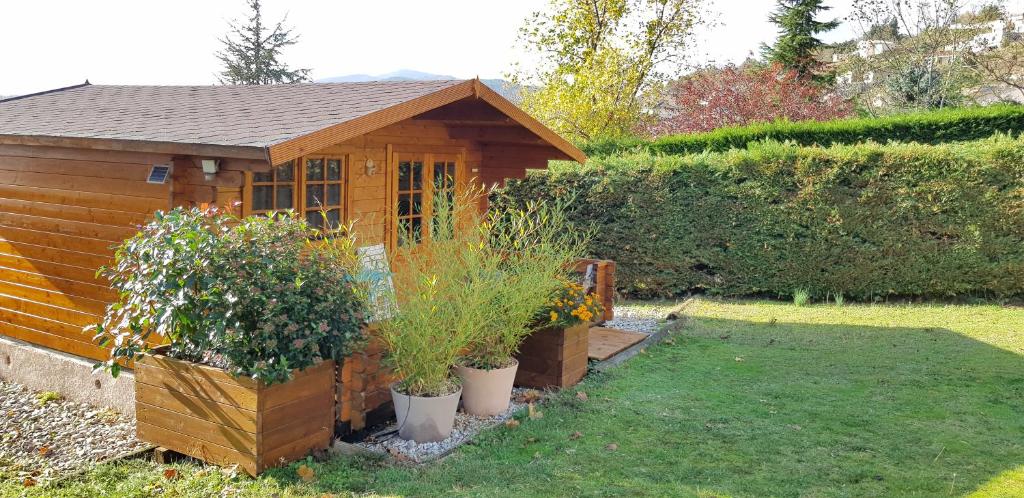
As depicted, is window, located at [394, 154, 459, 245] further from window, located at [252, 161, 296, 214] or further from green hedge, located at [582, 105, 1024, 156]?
green hedge, located at [582, 105, 1024, 156]

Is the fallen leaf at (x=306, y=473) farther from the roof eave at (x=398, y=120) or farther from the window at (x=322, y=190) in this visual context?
the window at (x=322, y=190)

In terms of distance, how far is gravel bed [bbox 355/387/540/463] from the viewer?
4898 mm

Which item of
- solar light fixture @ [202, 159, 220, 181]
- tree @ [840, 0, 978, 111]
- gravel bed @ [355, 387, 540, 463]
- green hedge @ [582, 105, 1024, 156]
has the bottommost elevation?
gravel bed @ [355, 387, 540, 463]

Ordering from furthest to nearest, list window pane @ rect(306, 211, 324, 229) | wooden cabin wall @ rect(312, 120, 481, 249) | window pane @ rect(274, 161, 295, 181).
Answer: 1. wooden cabin wall @ rect(312, 120, 481, 249)
2. window pane @ rect(306, 211, 324, 229)
3. window pane @ rect(274, 161, 295, 181)

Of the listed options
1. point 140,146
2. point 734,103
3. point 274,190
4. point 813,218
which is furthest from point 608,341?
point 734,103

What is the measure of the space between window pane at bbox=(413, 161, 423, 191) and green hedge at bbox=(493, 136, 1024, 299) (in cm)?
299

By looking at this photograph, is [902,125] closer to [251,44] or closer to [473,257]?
[473,257]

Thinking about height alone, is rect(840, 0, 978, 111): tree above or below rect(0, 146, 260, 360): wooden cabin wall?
above

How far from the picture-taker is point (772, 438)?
5234mm

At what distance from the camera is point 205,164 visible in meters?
5.54

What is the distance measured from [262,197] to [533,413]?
9.36 ft

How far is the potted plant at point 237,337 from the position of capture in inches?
175

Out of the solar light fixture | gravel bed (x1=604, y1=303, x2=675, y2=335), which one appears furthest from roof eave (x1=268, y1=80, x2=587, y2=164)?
gravel bed (x1=604, y1=303, x2=675, y2=335)

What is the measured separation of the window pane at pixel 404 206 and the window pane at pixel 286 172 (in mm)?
1616
